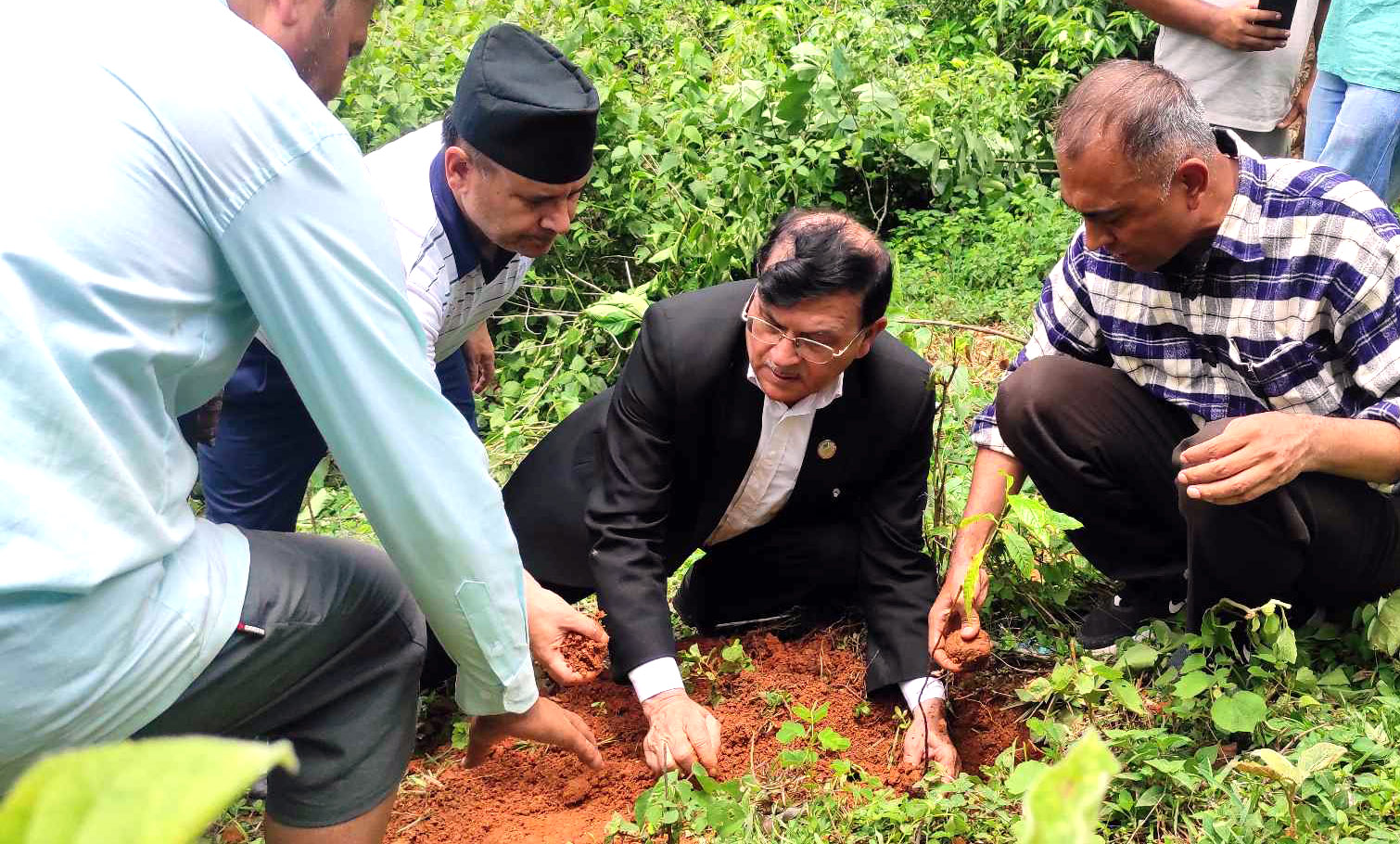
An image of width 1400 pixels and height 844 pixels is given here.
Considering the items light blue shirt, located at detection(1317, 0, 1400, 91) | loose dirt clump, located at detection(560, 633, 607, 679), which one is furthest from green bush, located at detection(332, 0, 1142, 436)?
light blue shirt, located at detection(1317, 0, 1400, 91)

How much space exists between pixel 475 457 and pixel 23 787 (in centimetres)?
135

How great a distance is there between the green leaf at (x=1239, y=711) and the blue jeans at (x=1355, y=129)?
6.66ft

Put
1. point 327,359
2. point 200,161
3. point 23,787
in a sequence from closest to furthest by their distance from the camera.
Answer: point 23,787, point 200,161, point 327,359

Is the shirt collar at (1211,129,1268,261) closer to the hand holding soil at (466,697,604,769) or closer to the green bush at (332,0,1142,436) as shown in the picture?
the hand holding soil at (466,697,604,769)

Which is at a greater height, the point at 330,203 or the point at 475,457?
the point at 330,203

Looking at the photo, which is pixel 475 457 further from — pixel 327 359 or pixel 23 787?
pixel 23 787

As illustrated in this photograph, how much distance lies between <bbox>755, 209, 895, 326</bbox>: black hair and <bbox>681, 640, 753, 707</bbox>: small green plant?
89 cm

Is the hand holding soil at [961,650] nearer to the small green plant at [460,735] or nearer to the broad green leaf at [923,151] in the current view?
the small green plant at [460,735]

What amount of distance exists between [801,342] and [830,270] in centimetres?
16

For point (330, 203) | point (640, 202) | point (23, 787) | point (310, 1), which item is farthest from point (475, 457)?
point (640, 202)

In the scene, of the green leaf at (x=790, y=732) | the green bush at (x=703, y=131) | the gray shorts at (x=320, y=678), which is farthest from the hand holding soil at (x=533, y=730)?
the green bush at (x=703, y=131)

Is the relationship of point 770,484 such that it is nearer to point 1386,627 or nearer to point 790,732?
point 790,732

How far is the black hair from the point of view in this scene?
254 cm

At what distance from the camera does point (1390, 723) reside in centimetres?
239
